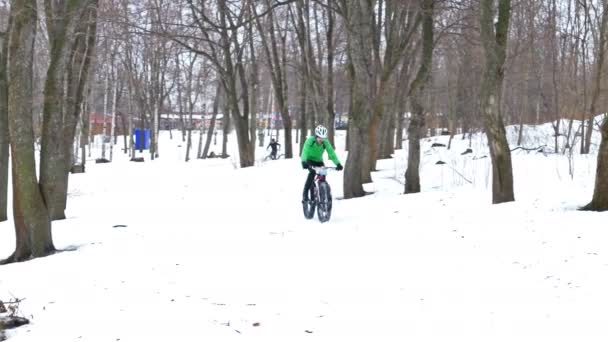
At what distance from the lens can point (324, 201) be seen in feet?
30.6

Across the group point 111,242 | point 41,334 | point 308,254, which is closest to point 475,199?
point 308,254

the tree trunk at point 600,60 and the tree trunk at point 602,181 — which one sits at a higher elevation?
the tree trunk at point 600,60

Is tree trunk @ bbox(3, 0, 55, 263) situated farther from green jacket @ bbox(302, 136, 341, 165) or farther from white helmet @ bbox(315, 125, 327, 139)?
white helmet @ bbox(315, 125, 327, 139)

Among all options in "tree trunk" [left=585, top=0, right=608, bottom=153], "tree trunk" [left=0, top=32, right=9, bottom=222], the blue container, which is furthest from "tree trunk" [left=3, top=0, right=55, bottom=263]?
the blue container

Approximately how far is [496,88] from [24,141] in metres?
6.85

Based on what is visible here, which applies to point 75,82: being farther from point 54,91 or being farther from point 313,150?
point 313,150

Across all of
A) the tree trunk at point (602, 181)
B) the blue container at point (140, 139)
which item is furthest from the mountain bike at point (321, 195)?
the blue container at point (140, 139)

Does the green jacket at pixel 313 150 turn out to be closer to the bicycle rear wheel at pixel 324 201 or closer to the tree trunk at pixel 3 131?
the bicycle rear wheel at pixel 324 201

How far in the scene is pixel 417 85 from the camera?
1235cm

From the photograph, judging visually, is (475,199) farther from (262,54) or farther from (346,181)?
(262,54)

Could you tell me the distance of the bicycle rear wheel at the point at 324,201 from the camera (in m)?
9.31

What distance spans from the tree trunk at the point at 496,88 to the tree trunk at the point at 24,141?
6.46 m

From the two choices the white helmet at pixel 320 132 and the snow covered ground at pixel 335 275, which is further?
the white helmet at pixel 320 132

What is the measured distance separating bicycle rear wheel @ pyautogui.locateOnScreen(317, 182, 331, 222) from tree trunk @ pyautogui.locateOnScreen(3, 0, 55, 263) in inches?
162
